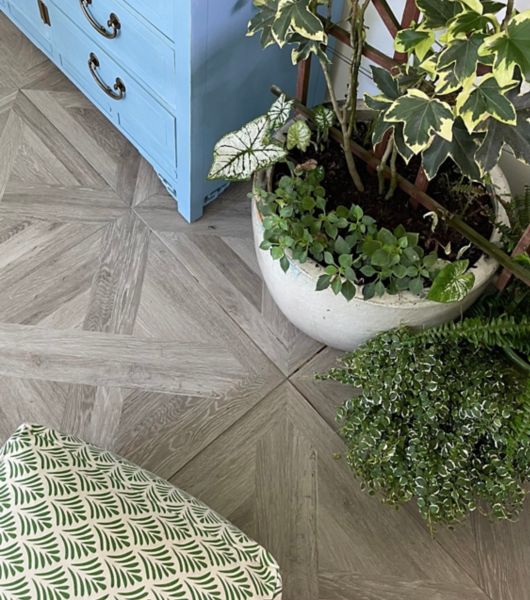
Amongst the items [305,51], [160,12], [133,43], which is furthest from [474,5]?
[133,43]

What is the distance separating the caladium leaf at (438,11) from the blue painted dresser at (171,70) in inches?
15.4

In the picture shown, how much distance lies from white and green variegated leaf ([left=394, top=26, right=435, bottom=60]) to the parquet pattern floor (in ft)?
2.29

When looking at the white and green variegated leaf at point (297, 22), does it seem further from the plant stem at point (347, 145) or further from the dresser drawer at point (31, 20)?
the dresser drawer at point (31, 20)

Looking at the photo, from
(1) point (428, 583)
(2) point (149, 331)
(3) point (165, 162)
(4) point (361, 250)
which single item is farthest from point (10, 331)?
(1) point (428, 583)

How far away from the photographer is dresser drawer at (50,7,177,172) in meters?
1.39

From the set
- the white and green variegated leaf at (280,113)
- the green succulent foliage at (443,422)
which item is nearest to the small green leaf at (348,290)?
the green succulent foliage at (443,422)

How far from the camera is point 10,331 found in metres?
1.39

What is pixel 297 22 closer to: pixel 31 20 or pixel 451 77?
pixel 451 77

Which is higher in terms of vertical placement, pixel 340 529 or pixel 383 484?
pixel 383 484

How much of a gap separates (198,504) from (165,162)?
2.51 ft

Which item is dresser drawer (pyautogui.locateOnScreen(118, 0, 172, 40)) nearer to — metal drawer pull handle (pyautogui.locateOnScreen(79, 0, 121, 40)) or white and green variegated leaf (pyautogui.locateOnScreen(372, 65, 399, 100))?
metal drawer pull handle (pyautogui.locateOnScreen(79, 0, 121, 40))

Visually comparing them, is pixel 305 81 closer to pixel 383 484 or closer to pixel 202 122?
pixel 202 122

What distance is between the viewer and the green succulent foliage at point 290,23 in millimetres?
987

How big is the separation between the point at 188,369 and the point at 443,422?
52 centimetres
